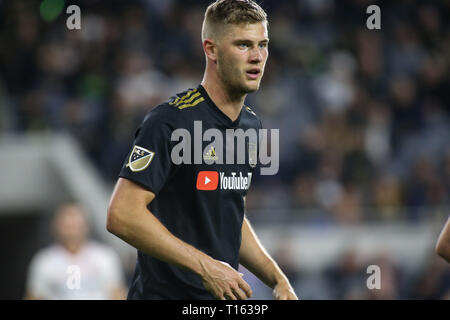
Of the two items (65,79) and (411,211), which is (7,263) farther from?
(411,211)

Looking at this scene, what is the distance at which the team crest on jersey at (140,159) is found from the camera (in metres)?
3.15

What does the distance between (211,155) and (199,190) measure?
0.17 metres

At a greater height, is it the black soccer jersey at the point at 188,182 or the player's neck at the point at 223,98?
the player's neck at the point at 223,98

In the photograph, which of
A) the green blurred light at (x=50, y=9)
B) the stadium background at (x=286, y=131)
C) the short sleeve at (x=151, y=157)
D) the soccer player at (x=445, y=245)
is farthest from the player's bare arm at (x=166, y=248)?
the green blurred light at (x=50, y=9)

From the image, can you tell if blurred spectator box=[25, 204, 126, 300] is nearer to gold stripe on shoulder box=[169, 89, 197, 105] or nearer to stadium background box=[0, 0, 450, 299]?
stadium background box=[0, 0, 450, 299]

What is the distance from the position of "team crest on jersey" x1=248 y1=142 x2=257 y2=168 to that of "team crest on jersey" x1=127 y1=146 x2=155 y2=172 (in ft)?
2.00

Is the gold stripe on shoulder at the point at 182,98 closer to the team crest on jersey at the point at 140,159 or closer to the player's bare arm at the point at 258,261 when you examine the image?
the team crest on jersey at the point at 140,159

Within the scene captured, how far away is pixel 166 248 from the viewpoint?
10.0 feet

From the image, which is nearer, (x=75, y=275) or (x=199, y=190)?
(x=199, y=190)

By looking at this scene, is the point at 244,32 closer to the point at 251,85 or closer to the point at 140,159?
the point at 251,85

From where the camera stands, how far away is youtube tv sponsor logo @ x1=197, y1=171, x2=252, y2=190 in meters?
3.33

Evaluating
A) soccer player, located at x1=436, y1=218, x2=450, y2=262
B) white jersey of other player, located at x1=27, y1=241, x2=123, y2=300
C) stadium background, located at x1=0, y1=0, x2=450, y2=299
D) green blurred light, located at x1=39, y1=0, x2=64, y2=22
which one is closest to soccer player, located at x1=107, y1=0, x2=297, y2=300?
soccer player, located at x1=436, y1=218, x2=450, y2=262

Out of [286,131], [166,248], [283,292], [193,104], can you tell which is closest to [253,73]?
[193,104]

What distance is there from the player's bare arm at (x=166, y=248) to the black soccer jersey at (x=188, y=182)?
14cm
